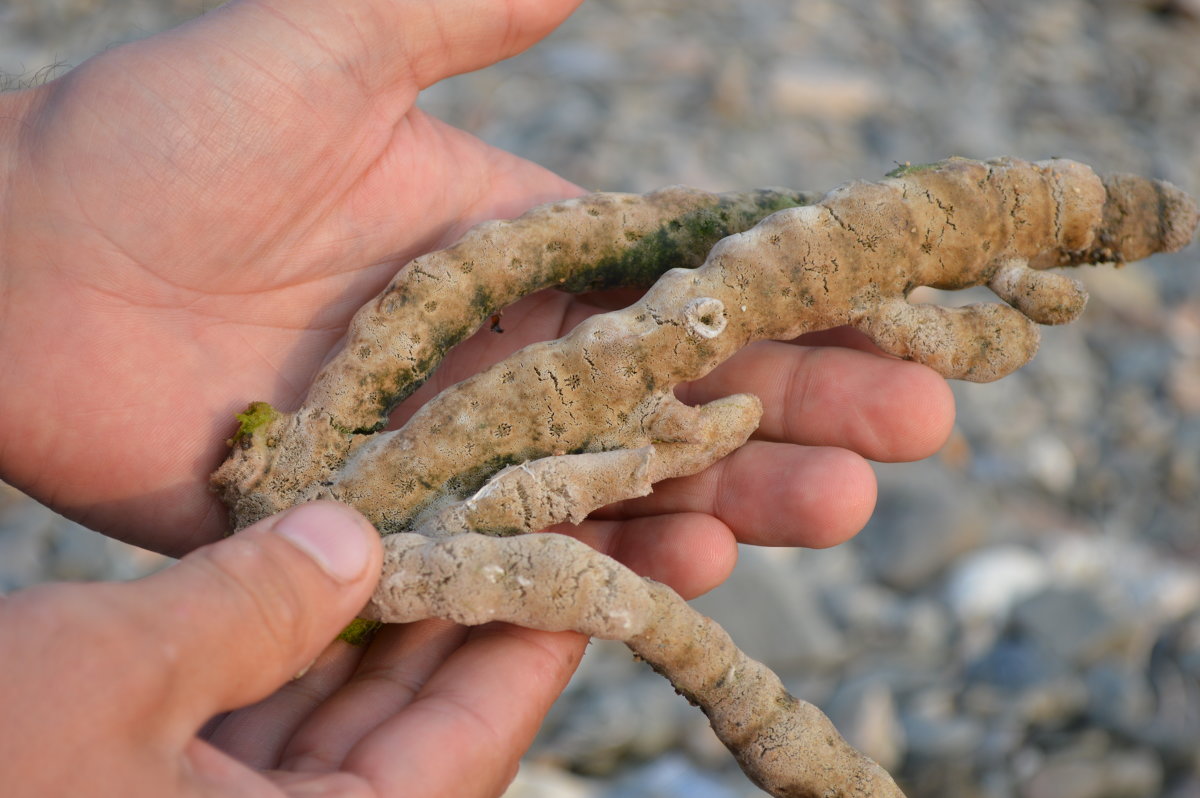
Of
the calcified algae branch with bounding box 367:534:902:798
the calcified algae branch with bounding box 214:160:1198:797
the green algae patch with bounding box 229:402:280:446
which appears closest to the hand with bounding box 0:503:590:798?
the calcified algae branch with bounding box 367:534:902:798

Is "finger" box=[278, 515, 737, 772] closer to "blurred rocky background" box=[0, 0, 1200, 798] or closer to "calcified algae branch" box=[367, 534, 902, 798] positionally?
"calcified algae branch" box=[367, 534, 902, 798]

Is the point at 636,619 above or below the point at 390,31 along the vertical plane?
below

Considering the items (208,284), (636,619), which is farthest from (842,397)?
(208,284)

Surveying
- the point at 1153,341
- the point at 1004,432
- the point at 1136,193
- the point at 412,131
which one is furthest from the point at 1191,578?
the point at 412,131

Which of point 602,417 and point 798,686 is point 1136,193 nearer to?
point 602,417

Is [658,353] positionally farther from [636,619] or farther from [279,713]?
[279,713]
